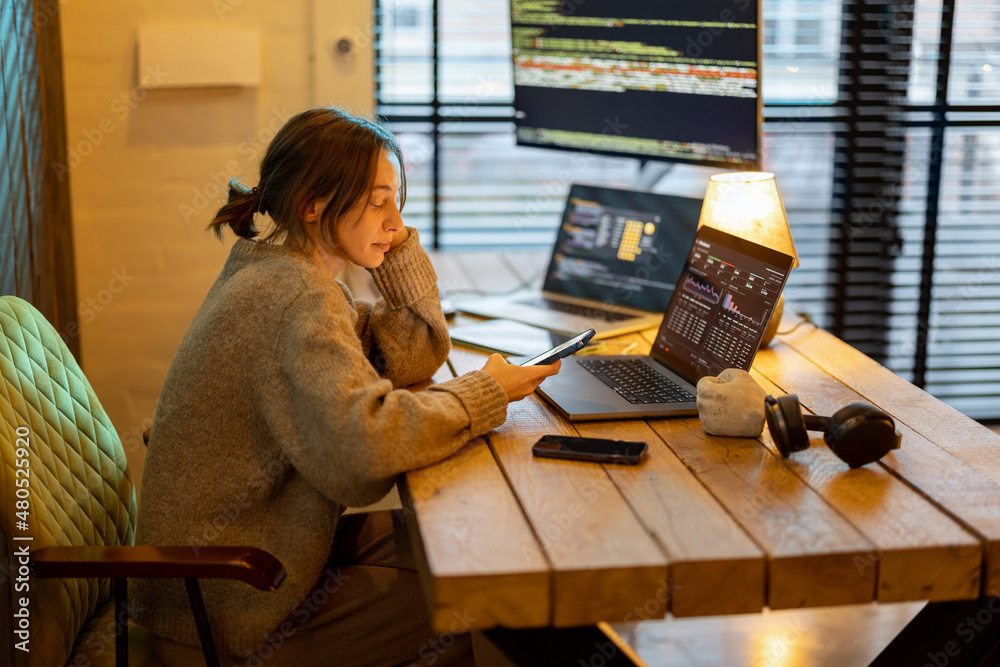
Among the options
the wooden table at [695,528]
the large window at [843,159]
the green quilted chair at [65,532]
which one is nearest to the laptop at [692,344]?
the wooden table at [695,528]

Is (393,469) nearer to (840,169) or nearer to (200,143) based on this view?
(200,143)

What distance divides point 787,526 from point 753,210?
2.81 feet

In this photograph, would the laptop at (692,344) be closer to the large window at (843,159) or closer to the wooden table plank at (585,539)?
the wooden table plank at (585,539)

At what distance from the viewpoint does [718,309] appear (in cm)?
166

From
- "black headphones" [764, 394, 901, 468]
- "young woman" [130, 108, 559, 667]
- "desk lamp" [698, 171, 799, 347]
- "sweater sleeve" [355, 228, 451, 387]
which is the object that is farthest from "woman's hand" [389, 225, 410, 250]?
"black headphones" [764, 394, 901, 468]

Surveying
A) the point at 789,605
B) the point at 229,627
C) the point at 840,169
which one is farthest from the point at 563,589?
the point at 840,169

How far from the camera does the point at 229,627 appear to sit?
4.41 feet

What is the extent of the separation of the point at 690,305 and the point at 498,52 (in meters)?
1.43

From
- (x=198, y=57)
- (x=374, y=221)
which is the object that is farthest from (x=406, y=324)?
(x=198, y=57)

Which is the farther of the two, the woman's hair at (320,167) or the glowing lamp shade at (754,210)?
the glowing lamp shade at (754,210)

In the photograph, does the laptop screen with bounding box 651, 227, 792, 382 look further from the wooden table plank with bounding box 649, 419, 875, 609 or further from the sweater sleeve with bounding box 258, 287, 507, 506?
the sweater sleeve with bounding box 258, 287, 507, 506

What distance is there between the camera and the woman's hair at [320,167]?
1.43m

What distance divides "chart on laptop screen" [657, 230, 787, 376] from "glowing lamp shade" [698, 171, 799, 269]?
0.41 feet

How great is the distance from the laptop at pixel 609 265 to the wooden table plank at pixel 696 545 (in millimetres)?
791
